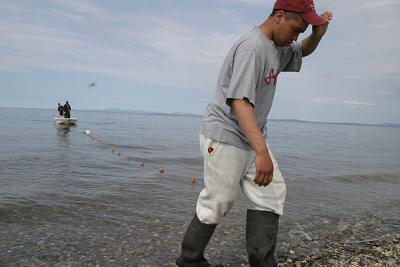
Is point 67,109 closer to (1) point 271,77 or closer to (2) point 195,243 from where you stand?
(2) point 195,243

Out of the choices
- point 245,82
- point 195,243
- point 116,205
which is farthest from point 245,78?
point 116,205

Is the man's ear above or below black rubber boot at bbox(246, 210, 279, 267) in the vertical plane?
above

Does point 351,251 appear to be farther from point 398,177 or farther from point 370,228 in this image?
point 398,177

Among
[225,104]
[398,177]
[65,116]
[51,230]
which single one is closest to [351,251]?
[225,104]

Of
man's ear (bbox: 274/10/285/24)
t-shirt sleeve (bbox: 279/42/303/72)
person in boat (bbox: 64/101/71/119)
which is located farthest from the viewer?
person in boat (bbox: 64/101/71/119)

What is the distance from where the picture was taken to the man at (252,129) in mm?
2832

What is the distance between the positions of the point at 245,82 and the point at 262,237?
1402mm

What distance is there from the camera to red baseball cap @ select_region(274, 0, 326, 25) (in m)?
2.87

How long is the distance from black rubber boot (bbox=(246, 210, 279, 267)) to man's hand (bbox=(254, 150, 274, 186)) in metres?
0.45

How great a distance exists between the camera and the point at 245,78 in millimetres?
2811

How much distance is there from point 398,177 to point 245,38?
52.4ft

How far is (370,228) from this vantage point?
22.5 ft

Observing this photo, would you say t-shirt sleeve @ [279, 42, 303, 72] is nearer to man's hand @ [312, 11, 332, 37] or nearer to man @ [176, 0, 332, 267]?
man @ [176, 0, 332, 267]

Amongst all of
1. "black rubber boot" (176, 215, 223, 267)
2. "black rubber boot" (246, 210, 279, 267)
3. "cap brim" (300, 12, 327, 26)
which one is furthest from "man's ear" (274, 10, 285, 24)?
"black rubber boot" (176, 215, 223, 267)
